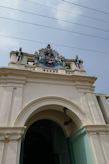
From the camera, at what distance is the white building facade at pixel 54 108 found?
476cm

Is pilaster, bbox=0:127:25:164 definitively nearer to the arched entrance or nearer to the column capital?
the column capital

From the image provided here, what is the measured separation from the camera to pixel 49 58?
800 cm

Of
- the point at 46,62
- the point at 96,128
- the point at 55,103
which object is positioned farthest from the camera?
the point at 46,62

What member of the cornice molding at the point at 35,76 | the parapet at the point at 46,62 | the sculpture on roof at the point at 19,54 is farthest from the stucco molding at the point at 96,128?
the sculpture on roof at the point at 19,54

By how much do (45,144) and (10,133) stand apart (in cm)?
555

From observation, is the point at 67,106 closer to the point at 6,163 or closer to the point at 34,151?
the point at 6,163

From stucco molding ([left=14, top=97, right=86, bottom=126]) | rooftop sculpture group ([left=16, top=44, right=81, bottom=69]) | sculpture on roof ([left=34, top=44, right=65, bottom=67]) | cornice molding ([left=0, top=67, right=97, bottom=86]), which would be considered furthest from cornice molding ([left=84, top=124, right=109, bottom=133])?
sculpture on roof ([left=34, top=44, right=65, bottom=67])

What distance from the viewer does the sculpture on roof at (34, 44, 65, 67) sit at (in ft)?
25.0

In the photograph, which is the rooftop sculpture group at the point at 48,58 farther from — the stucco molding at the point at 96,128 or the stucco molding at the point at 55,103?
the stucco molding at the point at 96,128

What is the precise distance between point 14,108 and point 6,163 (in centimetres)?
194

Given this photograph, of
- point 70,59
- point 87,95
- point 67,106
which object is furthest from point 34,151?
point 70,59

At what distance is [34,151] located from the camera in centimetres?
889

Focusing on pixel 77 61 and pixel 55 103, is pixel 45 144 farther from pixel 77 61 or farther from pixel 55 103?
pixel 77 61

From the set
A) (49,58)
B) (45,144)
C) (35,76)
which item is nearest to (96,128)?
(35,76)
